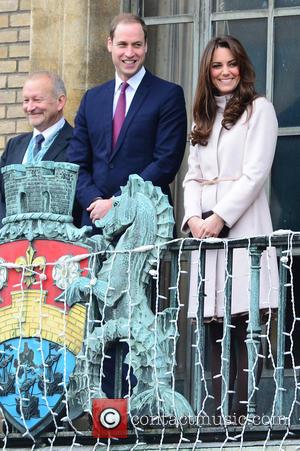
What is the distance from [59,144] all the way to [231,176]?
120 centimetres

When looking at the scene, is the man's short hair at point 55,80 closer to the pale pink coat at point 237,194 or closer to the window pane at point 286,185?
the pale pink coat at point 237,194

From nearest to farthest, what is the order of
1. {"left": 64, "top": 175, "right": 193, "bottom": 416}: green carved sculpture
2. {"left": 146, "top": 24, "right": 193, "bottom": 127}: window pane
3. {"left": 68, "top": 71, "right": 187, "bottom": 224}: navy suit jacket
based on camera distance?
1. {"left": 64, "top": 175, "right": 193, "bottom": 416}: green carved sculpture
2. {"left": 68, "top": 71, "right": 187, "bottom": 224}: navy suit jacket
3. {"left": 146, "top": 24, "right": 193, "bottom": 127}: window pane

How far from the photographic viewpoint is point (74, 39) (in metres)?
12.4

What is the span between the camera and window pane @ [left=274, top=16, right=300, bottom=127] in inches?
469

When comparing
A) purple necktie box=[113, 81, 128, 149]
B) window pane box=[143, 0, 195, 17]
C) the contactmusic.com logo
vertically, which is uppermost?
window pane box=[143, 0, 195, 17]

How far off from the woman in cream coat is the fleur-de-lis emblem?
733 mm

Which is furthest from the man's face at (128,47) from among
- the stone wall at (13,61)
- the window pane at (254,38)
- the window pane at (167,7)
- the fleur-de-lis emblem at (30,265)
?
the stone wall at (13,61)

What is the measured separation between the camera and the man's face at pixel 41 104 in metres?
11.2

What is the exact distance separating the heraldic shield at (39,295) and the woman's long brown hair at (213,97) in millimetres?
675

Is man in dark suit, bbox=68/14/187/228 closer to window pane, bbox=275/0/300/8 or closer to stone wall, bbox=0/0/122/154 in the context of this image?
stone wall, bbox=0/0/122/154

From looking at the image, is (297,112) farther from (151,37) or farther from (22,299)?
(22,299)

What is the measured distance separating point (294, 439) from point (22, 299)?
1.65m

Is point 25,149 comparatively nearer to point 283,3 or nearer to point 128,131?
point 128,131

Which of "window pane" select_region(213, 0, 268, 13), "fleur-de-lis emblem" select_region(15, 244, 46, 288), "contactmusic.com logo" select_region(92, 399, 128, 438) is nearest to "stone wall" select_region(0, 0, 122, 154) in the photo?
"window pane" select_region(213, 0, 268, 13)
